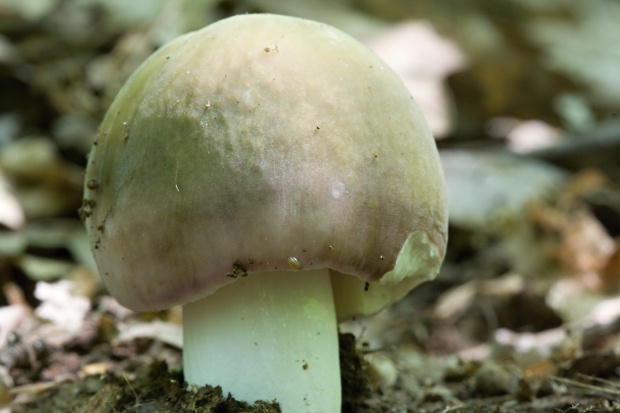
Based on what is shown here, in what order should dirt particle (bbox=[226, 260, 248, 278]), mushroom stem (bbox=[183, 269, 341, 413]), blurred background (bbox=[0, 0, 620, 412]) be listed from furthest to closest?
blurred background (bbox=[0, 0, 620, 412]), mushroom stem (bbox=[183, 269, 341, 413]), dirt particle (bbox=[226, 260, 248, 278])

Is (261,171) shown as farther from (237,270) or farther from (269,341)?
(269,341)

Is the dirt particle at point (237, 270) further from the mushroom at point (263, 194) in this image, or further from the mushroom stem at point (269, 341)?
the mushroom stem at point (269, 341)

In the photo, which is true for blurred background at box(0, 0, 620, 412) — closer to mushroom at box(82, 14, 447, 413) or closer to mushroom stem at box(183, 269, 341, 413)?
mushroom stem at box(183, 269, 341, 413)

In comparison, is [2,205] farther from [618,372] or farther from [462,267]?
[618,372]

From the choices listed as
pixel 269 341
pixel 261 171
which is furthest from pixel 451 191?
pixel 261 171

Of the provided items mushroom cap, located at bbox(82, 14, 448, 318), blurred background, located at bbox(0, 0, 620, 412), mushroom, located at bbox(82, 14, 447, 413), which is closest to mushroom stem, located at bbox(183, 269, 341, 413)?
mushroom, located at bbox(82, 14, 447, 413)

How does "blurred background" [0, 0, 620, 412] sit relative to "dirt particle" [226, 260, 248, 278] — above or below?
above
